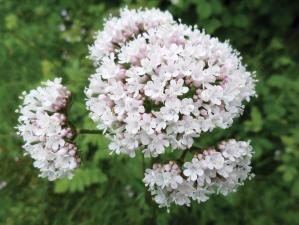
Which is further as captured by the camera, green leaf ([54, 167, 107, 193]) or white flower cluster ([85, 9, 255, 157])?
green leaf ([54, 167, 107, 193])

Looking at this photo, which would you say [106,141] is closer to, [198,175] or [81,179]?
[81,179]

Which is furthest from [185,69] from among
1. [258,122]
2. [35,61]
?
[35,61]

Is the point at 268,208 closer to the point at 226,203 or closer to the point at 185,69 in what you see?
the point at 226,203

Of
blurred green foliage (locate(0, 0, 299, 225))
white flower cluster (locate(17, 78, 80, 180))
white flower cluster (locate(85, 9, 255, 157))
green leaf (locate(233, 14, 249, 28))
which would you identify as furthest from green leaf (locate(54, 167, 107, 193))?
green leaf (locate(233, 14, 249, 28))

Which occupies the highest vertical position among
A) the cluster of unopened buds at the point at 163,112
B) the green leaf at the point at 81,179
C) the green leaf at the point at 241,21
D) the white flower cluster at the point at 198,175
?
the green leaf at the point at 241,21

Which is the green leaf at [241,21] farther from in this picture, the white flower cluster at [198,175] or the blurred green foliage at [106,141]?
the white flower cluster at [198,175]

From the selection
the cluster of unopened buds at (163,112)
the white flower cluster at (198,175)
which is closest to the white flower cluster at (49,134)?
the cluster of unopened buds at (163,112)

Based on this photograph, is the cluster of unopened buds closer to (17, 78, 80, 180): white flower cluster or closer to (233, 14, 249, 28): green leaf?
(17, 78, 80, 180): white flower cluster
